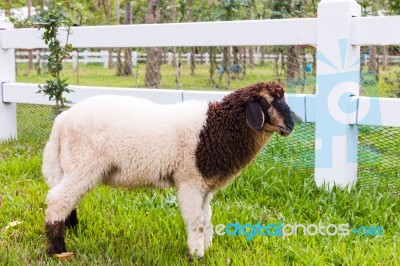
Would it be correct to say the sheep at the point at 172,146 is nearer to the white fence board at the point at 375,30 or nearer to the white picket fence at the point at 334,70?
the white picket fence at the point at 334,70

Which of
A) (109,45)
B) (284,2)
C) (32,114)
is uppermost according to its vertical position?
(284,2)

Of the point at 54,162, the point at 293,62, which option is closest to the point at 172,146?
the point at 54,162

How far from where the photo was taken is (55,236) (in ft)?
9.98

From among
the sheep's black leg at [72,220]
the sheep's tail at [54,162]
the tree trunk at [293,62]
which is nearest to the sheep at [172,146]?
the sheep's tail at [54,162]

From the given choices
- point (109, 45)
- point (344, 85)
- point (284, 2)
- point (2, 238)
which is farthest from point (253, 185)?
A: point (284, 2)

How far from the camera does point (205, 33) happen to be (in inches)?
179

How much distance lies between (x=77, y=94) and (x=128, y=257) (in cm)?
261

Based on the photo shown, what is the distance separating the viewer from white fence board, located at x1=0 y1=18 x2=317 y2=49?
13.5ft

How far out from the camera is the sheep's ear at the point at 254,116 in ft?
9.26

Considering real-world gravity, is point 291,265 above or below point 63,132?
below

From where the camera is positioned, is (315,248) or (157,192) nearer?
(315,248)

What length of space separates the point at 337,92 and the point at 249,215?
1.07 meters

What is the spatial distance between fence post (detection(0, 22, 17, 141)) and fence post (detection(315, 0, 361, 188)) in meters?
3.58

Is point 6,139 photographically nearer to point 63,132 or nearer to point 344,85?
point 63,132
